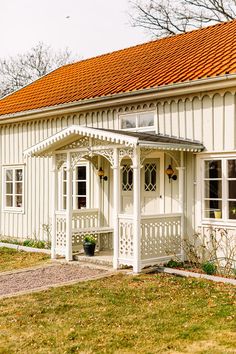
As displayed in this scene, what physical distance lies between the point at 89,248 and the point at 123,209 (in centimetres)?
159

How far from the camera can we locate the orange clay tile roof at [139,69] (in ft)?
38.0

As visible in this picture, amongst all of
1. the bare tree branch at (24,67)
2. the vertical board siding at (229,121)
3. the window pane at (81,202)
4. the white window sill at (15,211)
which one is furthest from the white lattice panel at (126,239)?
the bare tree branch at (24,67)

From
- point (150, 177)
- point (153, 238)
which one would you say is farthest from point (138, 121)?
point (153, 238)

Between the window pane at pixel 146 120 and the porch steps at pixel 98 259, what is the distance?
133 inches

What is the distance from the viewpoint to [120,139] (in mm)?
9922

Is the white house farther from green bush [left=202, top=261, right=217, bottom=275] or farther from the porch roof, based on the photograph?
green bush [left=202, top=261, right=217, bottom=275]

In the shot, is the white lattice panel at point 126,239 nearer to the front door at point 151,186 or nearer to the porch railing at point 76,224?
the front door at point 151,186

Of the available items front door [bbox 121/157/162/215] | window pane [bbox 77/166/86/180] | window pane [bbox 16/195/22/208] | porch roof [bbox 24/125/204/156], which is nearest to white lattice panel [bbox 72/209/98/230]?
front door [bbox 121/157/162/215]

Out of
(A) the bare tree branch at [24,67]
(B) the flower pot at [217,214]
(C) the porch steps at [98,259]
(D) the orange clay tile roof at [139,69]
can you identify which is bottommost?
(C) the porch steps at [98,259]

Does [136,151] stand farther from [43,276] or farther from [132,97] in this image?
[43,276]

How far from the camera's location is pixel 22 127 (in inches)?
640

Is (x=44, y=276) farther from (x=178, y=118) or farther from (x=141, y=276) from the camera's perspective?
(x=178, y=118)

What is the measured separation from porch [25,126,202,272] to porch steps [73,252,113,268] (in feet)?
0.92

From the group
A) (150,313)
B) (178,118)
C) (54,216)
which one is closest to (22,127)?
(54,216)
